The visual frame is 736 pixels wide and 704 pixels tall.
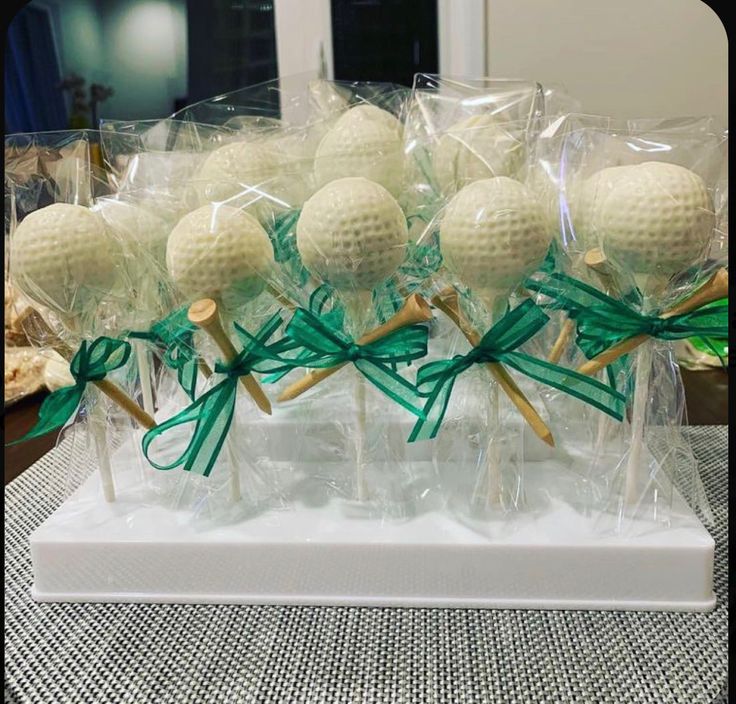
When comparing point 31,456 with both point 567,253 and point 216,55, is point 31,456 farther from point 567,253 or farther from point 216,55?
point 216,55

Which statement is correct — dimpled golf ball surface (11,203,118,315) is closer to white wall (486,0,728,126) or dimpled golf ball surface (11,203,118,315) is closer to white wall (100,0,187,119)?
white wall (486,0,728,126)

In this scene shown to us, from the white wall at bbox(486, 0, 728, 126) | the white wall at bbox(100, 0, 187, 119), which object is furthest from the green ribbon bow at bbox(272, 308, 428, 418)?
the white wall at bbox(100, 0, 187, 119)

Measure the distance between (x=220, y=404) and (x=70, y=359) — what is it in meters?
0.14

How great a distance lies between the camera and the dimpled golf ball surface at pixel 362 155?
2.05 ft

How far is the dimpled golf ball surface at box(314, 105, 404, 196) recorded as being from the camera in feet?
2.05

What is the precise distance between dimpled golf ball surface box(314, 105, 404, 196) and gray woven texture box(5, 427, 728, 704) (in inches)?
14.4

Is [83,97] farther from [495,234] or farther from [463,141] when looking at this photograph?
[495,234]

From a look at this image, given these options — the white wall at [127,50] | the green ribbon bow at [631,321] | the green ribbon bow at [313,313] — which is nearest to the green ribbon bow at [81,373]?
the green ribbon bow at [313,313]

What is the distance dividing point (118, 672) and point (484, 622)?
0.25m

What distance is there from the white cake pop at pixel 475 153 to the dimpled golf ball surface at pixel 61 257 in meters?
0.30

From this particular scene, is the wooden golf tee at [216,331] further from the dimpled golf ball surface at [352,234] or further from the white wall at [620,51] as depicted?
the white wall at [620,51]

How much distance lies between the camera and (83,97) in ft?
6.56

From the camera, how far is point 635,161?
1.82 feet

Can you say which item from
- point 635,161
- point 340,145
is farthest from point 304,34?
point 635,161
